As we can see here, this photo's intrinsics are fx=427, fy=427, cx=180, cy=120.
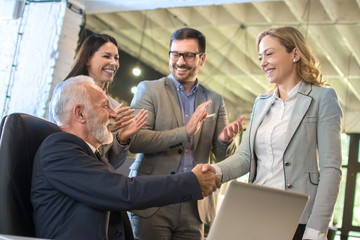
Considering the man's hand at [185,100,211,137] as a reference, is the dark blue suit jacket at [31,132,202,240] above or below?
below

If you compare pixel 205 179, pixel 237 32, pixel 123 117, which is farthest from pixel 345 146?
pixel 205 179

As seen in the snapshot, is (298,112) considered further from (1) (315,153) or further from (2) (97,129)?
(2) (97,129)

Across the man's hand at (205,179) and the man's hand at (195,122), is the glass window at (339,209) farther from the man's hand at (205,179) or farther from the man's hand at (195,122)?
the man's hand at (205,179)

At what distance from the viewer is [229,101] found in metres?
5.54

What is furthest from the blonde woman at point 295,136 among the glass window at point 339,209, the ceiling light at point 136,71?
the glass window at point 339,209

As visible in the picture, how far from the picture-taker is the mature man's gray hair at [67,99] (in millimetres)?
1527

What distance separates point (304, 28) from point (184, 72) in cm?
306

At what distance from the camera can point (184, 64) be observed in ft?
→ 7.04

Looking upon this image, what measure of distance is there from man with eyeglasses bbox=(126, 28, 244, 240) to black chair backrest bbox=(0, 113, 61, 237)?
2.24 ft

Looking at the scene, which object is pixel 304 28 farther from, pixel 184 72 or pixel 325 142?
pixel 325 142

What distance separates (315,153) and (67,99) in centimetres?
93

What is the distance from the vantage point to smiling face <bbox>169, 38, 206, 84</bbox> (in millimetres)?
2150

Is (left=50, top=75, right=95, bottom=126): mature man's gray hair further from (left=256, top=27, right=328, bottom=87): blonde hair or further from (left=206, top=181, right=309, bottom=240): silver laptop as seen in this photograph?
(left=256, top=27, right=328, bottom=87): blonde hair

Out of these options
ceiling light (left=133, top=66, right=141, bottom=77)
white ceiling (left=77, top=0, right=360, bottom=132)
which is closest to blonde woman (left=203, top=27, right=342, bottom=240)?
white ceiling (left=77, top=0, right=360, bottom=132)
